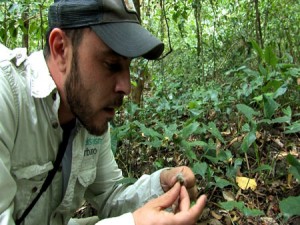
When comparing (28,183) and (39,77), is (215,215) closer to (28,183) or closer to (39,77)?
(28,183)

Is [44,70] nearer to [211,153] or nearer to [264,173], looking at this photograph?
[211,153]

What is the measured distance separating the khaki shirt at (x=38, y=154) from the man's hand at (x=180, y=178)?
0.17 ft

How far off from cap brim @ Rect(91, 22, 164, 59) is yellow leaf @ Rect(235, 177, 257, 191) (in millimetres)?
1204

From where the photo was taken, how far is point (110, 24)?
59.6 inches

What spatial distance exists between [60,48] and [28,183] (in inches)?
24.9

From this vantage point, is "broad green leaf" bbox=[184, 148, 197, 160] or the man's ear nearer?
the man's ear

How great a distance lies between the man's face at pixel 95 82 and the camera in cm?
154

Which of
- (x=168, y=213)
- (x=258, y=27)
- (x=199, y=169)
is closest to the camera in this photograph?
(x=168, y=213)

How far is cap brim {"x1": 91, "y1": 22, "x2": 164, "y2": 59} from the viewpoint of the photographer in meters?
1.48

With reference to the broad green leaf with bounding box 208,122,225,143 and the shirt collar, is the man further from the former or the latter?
the broad green leaf with bounding box 208,122,225,143

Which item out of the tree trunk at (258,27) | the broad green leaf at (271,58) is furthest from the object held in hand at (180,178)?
the tree trunk at (258,27)

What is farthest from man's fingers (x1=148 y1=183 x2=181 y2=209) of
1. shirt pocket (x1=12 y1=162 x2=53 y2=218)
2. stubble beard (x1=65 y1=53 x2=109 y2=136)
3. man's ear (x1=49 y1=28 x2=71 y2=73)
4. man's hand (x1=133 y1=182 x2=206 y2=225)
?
man's ear (x1=49 y1=28 x2=71 y2=73)

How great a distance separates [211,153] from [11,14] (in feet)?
8.59

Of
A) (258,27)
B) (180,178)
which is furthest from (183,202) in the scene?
(258,27)
